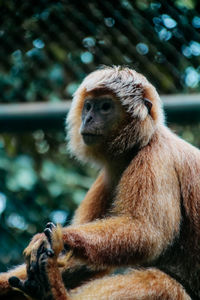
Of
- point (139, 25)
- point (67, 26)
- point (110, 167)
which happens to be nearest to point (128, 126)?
point (110, 167)

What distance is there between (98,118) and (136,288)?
102cm

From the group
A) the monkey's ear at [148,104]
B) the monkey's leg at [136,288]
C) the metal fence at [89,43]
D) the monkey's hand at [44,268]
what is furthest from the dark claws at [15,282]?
the metal fence at [89,43]

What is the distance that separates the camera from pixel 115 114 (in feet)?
10.8

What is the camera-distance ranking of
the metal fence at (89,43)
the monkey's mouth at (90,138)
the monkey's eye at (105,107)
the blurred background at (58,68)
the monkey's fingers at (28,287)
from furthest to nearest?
the metal fence at (89,43) < the blurred background at (58,68) < the monkey's eye at (105,107) < the monkey's mouth at (90,138) < the monkey's fingers at (28,287)

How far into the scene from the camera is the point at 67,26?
4109 mm

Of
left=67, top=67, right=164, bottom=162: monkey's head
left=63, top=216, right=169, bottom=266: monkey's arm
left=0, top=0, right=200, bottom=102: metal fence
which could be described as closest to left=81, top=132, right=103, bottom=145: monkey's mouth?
left=67, top=67, right=164, bottom=162: monkey's head

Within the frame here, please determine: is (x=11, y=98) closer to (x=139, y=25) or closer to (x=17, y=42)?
(x=17, y=42)

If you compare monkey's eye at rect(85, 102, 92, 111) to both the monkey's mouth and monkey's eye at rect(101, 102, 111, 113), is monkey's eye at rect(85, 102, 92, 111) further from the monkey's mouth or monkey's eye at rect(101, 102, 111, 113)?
the monkey's mouth

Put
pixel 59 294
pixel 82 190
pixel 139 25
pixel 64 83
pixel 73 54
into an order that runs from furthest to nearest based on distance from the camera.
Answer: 1. pixel 82 190
2. pixel 64 83
3. pixel 73 54
4. pixel 139 25
5. pixel 59 294

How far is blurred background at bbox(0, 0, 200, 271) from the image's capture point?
3.66 metres

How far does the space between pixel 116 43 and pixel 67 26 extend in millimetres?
403

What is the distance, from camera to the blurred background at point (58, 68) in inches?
144

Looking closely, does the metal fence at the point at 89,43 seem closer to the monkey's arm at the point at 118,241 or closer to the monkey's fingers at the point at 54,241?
the monkey's arm at the point at 118,241

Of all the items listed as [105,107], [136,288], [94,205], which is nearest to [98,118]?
[105,107]
